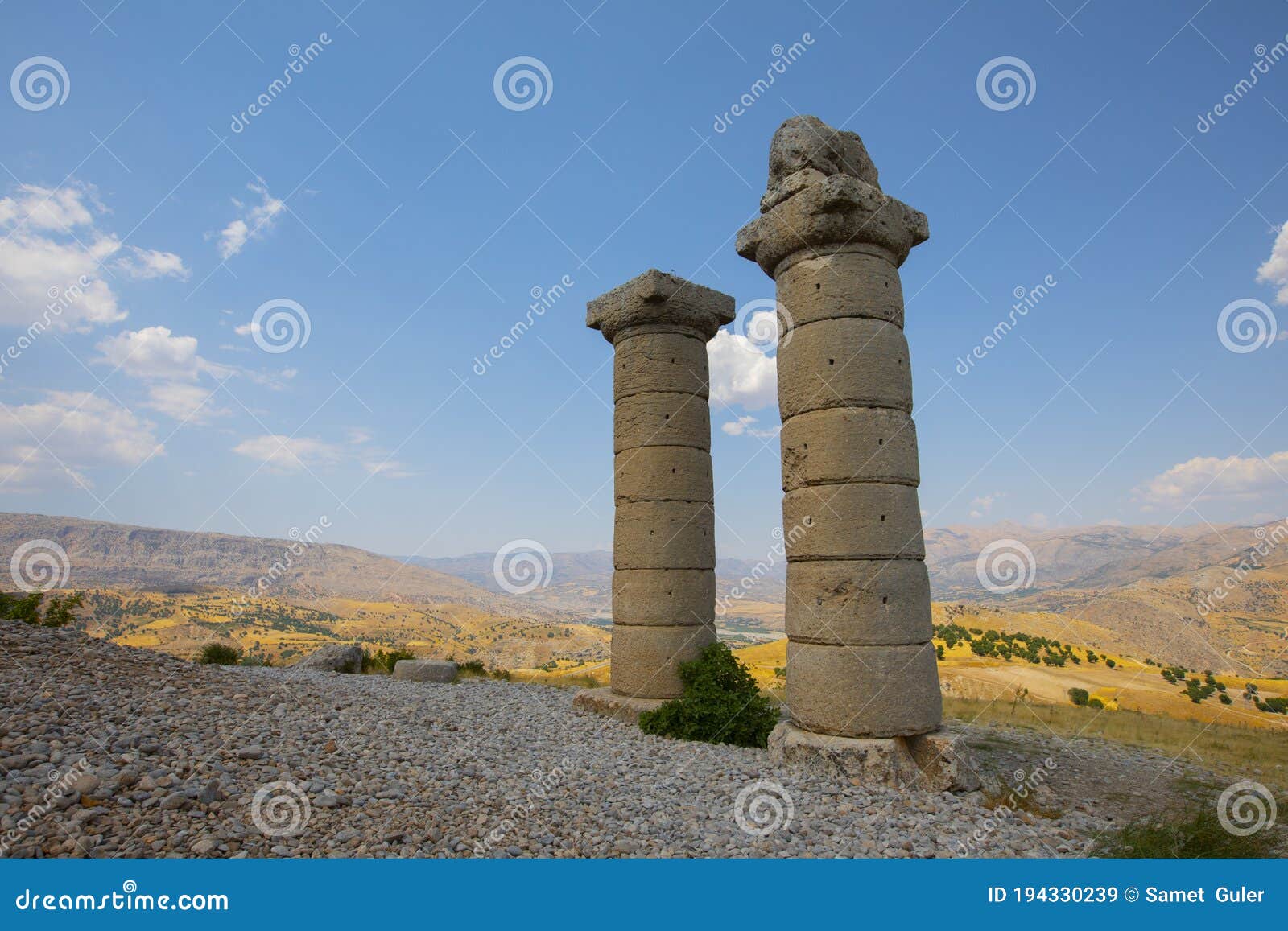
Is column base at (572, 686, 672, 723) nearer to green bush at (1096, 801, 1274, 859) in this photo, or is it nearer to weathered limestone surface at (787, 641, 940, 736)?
weathered limestone surface at (787, 641, 940, 736)

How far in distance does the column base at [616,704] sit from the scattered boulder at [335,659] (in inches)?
278

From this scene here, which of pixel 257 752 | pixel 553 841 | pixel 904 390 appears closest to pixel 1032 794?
pixel 904 390

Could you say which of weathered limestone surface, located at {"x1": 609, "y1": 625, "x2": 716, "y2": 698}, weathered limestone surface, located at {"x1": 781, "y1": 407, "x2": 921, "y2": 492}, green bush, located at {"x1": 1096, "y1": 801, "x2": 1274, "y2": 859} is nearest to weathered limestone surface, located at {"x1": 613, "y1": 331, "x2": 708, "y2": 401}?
weathered limestone surface, located at {"x1": 781, "y1": 407, "x2": 921, "y2": 492}

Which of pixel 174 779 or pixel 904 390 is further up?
pixel 904 390

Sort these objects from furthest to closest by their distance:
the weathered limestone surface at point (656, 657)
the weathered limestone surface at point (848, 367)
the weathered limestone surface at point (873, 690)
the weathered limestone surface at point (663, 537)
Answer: the weathered limestone surface at point (663, 537), the weathered limestone surface at point (656, 657), the weathered limestone surface at point (848, 367), the weathered limestone surface at point (873, 690)

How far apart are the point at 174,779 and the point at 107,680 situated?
345cm

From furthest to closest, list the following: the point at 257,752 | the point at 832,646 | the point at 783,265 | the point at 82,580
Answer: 1. the point at 82,580
2. the point at 783,265
3. the point at 832,646
4. the point at 257,752

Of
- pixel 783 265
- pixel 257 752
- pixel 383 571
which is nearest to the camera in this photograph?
pixel 257 752

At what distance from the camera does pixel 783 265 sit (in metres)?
9.22

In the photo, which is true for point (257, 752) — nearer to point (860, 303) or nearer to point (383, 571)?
point (860, 303)

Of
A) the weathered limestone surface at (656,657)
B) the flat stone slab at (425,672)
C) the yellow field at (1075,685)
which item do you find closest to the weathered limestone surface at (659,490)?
the weathered limestone surface at (656,657)

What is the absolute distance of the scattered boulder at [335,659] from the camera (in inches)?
621

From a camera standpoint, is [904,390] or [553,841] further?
→ [904,390]

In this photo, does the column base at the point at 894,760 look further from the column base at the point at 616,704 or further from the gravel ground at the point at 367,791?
the column base at the point at 616,704
